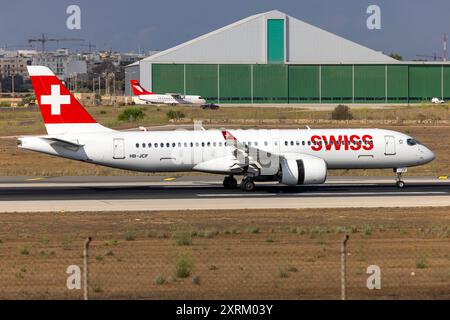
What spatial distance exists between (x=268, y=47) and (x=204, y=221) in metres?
116

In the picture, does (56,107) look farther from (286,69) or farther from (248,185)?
(286,69)

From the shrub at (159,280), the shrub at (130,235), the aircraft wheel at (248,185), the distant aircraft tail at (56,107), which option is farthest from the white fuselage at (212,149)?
the shrub at (159,280)

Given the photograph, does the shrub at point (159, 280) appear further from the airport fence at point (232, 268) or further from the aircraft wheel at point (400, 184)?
the aircraft wheel at point (400, 184)

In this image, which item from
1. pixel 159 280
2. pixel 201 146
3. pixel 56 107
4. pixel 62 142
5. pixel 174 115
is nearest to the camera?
pixel 159 280

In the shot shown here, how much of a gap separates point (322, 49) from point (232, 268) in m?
132

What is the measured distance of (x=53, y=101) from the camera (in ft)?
161

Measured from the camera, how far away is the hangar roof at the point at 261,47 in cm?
14975

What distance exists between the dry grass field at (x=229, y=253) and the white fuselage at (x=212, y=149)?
978 centimetres

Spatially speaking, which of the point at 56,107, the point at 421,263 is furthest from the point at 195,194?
the point at 421,263

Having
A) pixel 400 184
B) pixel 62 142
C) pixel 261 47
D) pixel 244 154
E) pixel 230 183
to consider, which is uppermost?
pixel 261 47

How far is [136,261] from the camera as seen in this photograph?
2536 cm
